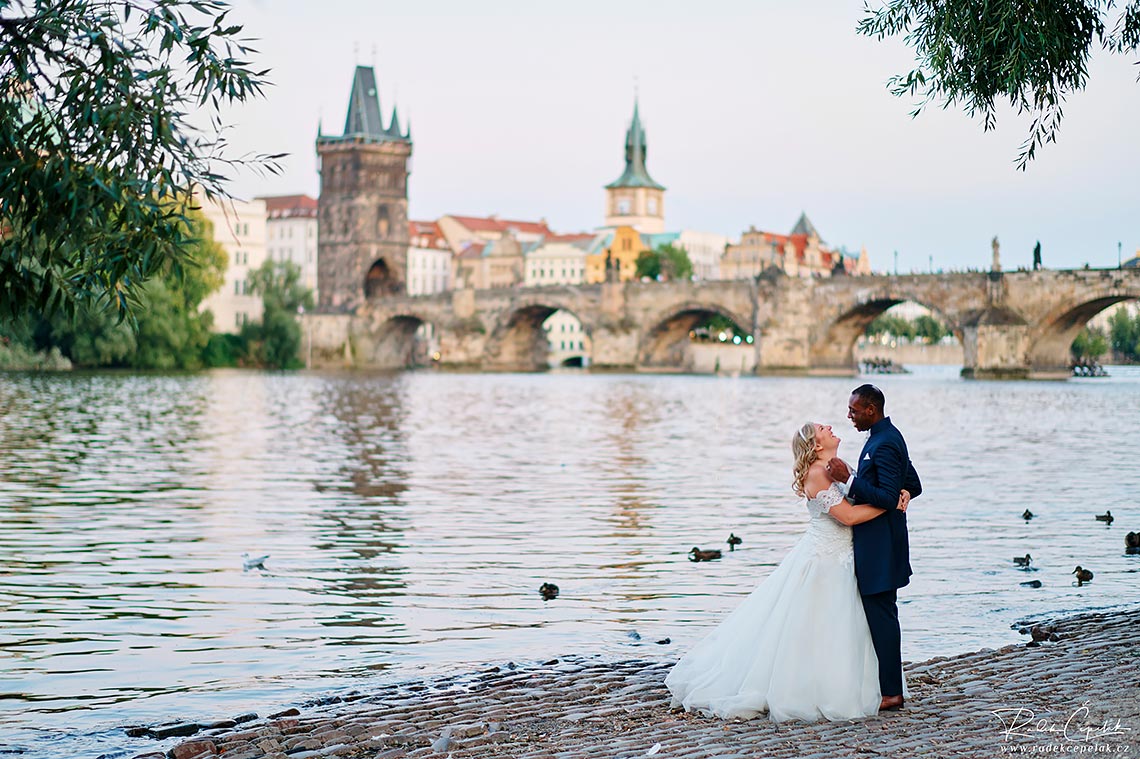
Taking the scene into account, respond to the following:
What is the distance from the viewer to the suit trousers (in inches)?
268

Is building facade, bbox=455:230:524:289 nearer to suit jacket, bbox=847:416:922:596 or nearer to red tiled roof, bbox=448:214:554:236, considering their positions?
red tiled roof, bbox=448:214:554:236

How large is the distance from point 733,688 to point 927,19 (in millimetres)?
4880

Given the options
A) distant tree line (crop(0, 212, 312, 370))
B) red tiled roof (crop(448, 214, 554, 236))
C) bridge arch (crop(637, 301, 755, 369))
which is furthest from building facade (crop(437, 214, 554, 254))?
distant tree line (crop(0, 212, 312, 370))

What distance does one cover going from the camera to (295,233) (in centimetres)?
15662

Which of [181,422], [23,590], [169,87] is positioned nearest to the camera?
[169,87]

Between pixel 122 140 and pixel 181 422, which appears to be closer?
pixel 122 140

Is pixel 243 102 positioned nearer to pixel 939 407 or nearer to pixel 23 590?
pixel 23 590

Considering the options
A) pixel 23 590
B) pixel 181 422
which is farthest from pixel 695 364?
pixel 23 590

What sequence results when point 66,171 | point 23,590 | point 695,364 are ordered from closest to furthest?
point 66,171 < point 23,590 < point 695,364

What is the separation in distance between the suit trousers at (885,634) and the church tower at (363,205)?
352 ft

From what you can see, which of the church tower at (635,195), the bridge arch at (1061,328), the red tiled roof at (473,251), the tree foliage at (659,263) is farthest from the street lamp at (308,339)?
the church tower at (635,195)

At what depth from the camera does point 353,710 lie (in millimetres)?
7719

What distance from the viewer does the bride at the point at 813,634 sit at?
6.73 metres

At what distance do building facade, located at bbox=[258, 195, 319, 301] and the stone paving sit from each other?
146 metres
